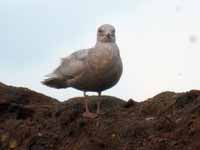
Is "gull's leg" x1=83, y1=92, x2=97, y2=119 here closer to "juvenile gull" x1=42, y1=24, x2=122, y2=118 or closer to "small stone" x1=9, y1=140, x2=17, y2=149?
"juvenile gull" x1=42, y1=24, x2=122, y2=118

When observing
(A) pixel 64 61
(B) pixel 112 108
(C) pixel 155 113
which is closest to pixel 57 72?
(A) pixel 64 61

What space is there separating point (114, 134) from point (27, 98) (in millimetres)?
4815

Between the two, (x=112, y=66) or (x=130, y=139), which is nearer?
(x=130, y=139)

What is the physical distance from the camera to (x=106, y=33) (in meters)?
15.3

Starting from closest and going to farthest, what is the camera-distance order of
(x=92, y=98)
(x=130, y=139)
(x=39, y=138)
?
1. (x=130, y=139)
2. (x=39, y=138)
3. (x=92, y=98)

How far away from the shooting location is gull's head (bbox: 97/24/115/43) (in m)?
15.3

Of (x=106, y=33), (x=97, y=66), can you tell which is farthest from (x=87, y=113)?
(x=106, y=33)

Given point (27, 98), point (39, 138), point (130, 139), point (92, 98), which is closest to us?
point (130, 139)

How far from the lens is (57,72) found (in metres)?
16.3

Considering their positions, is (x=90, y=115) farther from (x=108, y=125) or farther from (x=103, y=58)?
(x=103, y=58)

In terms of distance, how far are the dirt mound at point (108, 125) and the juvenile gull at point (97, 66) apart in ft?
1.61

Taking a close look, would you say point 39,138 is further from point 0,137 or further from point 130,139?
point 130,139

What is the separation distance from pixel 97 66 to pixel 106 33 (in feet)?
2.31

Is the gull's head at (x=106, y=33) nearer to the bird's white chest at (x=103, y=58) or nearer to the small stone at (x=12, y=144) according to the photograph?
the bird's white chest at (x=103, y=58)
